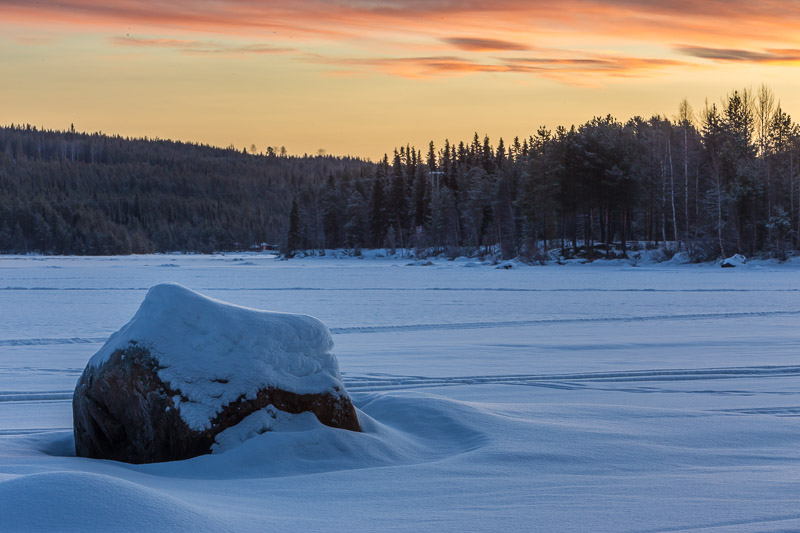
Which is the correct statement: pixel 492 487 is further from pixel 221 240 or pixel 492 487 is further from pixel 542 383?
pixel 221 240

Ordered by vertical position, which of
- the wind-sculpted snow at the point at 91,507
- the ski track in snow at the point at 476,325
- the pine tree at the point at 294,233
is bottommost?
the ski track in snow at the point at 476,325

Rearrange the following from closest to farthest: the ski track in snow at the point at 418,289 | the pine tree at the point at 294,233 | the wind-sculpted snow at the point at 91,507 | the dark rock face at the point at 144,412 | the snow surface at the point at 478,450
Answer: the wind-sculpted snow at the point at 91,507, the snow surface at the point at 478,450, the dark rock face at the point at 144,412, the ski track in snow at the point at 418,289, the pine tree at the point at 294,233

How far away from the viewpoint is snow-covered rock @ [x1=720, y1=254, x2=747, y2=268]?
46500 mm

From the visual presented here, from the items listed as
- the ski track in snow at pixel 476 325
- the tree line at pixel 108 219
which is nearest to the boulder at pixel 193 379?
the ski track in snow at pixel 476 325

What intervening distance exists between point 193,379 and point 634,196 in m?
57.7

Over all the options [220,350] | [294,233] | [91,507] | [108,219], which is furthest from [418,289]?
[108,219]

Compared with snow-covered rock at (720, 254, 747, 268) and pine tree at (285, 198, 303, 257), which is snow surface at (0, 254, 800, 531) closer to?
snow-covered rock at (720, 254, 747, 268)

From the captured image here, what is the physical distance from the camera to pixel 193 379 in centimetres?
556

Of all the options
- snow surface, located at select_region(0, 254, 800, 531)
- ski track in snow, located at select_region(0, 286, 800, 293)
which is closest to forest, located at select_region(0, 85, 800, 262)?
ski track in snow, located at select_region(0, 286, 800, 293)

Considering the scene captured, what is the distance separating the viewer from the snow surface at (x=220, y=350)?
18.2 feet

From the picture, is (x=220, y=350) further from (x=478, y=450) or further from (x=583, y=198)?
(x=583, y=198)

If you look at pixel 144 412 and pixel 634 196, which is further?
pixel 634 196

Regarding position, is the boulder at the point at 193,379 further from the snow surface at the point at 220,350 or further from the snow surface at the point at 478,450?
the snow surface at the point at 478,450

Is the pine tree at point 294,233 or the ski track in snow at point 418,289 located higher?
the pine tree at point 294,233
